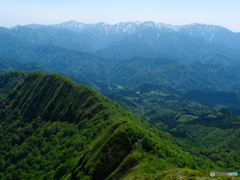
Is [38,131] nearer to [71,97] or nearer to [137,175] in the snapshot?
[71,97]

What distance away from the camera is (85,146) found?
11581 cm

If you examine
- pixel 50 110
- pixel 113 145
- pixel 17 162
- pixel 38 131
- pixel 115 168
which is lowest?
pixel 17 162

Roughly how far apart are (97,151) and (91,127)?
6409cm

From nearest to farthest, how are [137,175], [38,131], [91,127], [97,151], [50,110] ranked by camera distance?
[137,175]
[97,151]
[91,127]
[38,131]
[50,110]

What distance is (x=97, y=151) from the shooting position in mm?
72375

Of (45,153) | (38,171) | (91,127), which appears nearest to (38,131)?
(45,153)

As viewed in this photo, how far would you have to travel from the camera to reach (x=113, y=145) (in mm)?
70562

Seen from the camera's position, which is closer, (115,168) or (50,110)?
(115,168)

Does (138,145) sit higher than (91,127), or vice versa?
A: (138,145)

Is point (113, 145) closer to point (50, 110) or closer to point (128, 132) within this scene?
point (128, 132)

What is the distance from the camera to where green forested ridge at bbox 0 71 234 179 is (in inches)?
2635

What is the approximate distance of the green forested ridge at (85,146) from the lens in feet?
220

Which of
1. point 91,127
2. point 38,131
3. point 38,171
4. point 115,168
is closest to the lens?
point 115,168

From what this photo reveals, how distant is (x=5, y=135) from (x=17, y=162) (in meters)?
52.4
